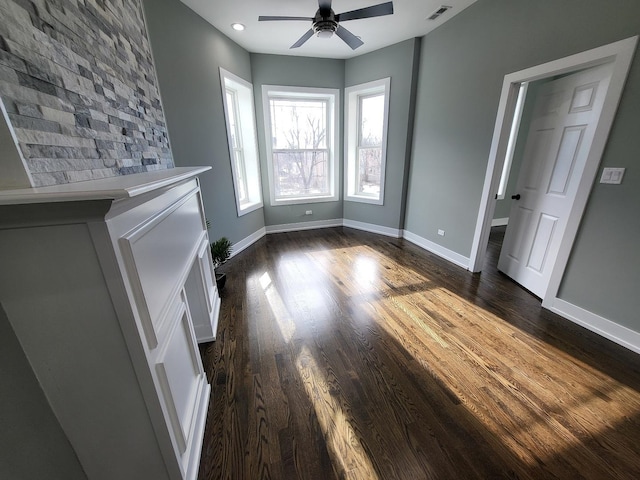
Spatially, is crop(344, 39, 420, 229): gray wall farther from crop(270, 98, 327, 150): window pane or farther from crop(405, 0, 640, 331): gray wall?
crop(270, 98, 327, 150): window pane

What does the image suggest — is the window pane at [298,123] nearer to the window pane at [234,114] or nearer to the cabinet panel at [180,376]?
the window pane at [234,114]

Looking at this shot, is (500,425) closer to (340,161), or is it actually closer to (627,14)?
(627,14)

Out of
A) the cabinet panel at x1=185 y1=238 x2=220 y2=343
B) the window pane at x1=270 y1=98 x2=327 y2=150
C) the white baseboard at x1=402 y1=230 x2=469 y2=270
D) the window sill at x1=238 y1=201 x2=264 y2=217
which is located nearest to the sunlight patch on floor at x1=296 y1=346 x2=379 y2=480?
the cabinet panel at x1=185 y1=238 x2=220 y2=343

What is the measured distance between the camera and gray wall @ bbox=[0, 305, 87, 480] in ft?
2.20

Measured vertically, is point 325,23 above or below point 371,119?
above

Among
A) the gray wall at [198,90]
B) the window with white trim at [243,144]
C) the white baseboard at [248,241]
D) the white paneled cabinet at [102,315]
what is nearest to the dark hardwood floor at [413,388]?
the white paneled cabinet at [102,315]

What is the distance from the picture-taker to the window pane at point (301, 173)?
4.19 meters

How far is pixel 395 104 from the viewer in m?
3.57

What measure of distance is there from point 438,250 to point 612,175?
183 centimetres

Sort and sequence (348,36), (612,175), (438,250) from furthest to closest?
(438,250)
(348,36)
(612,175)

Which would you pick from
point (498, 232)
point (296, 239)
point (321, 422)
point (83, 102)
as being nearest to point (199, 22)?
point (83, 102)

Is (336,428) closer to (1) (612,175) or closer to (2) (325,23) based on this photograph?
(1) (612,175)

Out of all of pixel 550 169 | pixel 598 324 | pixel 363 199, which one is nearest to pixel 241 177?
pixel 363 199

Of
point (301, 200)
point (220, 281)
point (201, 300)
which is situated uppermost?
point (301, 200)
